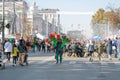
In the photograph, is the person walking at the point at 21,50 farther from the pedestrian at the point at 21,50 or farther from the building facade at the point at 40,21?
the building facade at the point at 40,21

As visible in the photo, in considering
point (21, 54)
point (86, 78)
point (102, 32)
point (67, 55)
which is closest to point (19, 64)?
point (21, 54)

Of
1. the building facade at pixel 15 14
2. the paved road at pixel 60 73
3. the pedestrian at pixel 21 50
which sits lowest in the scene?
the paved road at pixel 60 73

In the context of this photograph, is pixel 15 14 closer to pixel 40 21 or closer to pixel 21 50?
pixel 21 50

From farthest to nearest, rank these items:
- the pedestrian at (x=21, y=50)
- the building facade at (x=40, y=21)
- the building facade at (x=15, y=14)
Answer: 1. the building facade at (x=40, y=21)
2. the building facade at (x=15, y=14)
3. the pedestrian at (x=21, y=50)

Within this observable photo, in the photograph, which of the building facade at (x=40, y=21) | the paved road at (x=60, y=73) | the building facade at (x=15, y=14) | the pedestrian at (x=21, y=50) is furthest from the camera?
the building facade at (x=40, y=21)

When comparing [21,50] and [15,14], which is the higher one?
[15,14]

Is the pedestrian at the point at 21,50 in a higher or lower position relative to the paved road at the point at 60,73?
higher

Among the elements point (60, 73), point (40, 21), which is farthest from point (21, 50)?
point (40, 21)

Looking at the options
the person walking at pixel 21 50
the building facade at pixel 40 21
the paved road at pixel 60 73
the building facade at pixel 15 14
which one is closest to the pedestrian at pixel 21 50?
the person walking at pixel 21 50

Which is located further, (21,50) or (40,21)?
(40,21)

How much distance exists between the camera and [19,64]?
107 feet

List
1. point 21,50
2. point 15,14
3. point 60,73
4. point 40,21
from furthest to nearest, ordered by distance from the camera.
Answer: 1. point 40,21
2. point 15,14
3. point 21,50
4. point 60,73

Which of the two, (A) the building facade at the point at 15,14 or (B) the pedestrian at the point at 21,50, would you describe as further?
(A) the building facade at the point at 15,14

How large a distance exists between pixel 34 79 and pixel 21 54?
1126 cm
